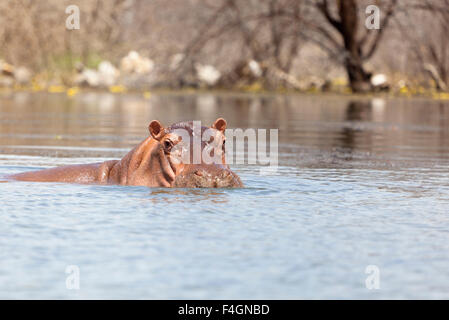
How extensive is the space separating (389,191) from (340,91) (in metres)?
21.4

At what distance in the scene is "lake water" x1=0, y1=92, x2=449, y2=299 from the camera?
15.4ft

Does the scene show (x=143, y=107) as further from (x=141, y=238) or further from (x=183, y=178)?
(x=141, y=238)

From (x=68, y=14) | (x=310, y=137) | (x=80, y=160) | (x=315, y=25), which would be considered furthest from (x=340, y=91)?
(x=80, y=160)

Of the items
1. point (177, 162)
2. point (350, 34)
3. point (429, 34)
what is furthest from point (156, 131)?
point (429, 34)

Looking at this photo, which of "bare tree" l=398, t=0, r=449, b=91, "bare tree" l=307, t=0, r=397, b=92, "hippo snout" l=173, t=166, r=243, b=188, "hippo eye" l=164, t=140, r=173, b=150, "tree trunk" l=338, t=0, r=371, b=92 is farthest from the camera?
"tree trunk" l=338, t=0, r=371, b=92

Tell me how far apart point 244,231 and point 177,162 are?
1.52 metres

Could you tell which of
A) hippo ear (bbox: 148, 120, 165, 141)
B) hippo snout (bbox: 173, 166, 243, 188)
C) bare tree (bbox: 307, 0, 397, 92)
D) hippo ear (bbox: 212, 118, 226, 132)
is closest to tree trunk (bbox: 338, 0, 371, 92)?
bare tree (bbox: 307, 0, 397, 92)

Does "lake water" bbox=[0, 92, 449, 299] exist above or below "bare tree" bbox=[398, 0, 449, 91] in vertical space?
below

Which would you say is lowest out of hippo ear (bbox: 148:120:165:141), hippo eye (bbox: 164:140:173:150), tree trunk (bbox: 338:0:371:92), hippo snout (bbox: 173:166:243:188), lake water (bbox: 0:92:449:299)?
lake water (bbox: 0:92:449:299)

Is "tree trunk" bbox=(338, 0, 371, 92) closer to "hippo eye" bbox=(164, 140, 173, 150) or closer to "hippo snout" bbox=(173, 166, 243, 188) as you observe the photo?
"hippo eye" bbox=(164, 140, 173, 150)

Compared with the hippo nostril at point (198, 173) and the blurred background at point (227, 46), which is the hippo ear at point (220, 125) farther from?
the blurred background at point (227, 46)

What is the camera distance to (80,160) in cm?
1038

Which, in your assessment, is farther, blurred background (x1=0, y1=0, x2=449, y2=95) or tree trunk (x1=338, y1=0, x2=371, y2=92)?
tree trunk (x1=338, y1=0, x2=371, y2=92)

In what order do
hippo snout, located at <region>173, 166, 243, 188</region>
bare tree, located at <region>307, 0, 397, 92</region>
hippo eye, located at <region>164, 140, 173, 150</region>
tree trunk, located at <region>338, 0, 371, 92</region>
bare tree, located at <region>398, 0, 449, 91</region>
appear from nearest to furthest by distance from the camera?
1. hippo snout, located at <region>173, 166, 243, 188</region>
2. hippo eye, located at <region>164, 140, 173, 150</region>
3. bare tree, located at <region>398, 0, 449, 91</region>
4. bare tree, located at <region>307, 0, 397, 92</region>
5. tree trunk, located at <region>338, 0, 371, 92</region>
